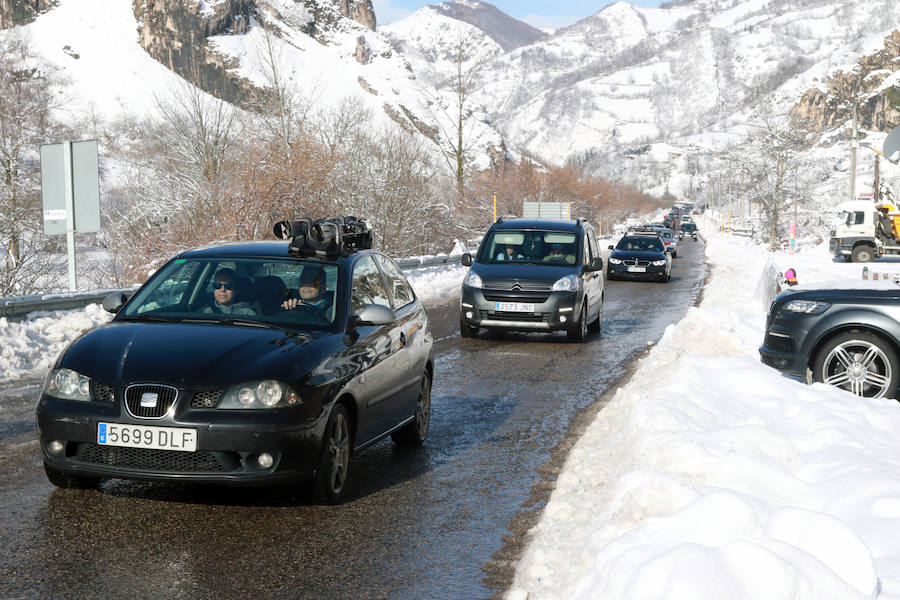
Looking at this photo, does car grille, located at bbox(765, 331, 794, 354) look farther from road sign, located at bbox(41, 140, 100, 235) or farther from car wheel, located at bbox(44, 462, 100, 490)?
road sign, located at bbox(41, 140, 100, 235)

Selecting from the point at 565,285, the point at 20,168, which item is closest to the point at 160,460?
the point at 565,285

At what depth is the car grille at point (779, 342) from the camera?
31.3 feet

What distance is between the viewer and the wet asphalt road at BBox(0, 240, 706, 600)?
434cm

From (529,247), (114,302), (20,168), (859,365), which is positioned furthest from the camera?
(20,168)

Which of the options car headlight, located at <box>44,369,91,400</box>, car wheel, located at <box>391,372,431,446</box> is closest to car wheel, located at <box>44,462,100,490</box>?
car headlight, located at <box>44,369,91,400</box>

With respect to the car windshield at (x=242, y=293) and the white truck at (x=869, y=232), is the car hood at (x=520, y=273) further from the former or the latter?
the white truck at (x=869, y=232)

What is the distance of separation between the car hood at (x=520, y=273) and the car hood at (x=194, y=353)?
8.55m

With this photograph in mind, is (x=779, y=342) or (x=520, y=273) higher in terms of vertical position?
(x=520, y=273)

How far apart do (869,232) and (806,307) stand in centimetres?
3693

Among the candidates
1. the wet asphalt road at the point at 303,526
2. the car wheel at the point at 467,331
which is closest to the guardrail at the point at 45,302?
the wet asphalt road at the point at 303,526

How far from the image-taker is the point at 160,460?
5.03 metres

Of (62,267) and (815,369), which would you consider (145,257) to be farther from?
(815,369)

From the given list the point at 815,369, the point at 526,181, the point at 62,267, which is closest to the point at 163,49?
the point at 526,181

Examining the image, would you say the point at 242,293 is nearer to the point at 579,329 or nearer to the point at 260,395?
the point at 260,395
